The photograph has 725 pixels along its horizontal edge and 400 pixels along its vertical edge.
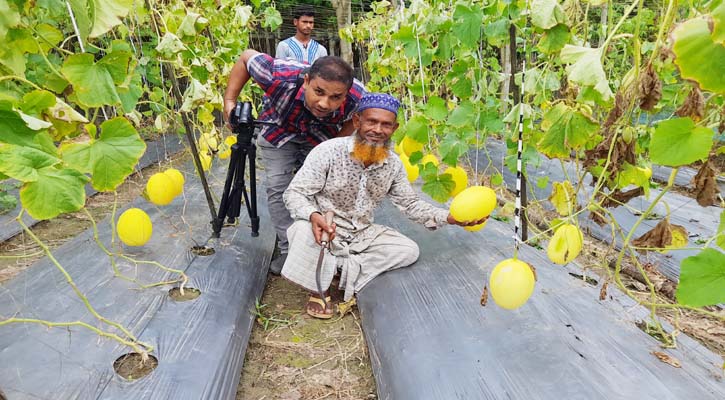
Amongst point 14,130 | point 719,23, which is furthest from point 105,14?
point 719,23

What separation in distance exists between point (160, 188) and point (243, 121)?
593 mm

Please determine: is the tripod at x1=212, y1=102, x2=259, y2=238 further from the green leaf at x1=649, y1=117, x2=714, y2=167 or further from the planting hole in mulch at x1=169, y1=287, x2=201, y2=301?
the green leaf at x1=649, y1=117, x2=714, y2=167

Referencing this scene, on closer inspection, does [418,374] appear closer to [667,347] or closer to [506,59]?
[667,347]

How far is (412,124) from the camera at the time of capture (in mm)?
1851

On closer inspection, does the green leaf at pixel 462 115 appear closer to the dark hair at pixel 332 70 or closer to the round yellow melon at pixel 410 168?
the dark hair at pixel 332 70

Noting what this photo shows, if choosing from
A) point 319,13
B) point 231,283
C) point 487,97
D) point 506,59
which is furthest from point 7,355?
point 319,13

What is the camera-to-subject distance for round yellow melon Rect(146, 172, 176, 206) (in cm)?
233

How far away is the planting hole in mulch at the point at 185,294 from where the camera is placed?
1843mm

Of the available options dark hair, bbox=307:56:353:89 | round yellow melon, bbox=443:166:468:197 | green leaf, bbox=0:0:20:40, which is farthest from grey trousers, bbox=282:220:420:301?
green leaf, bbox=0:0:20:40

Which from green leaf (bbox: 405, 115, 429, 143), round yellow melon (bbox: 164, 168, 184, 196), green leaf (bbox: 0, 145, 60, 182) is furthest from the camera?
round yellow melon (bbox: 164, 168, 184, 196)

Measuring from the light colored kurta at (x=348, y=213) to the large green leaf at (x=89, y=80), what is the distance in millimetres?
953

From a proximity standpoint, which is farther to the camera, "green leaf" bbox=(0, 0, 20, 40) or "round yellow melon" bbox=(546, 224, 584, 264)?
"round yellow melon" bbox=(546, 224, 584, 264)

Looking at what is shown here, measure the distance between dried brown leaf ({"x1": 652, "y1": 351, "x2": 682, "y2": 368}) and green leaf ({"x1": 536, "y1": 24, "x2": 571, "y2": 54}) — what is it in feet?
3.05

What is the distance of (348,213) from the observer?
2111 mm
